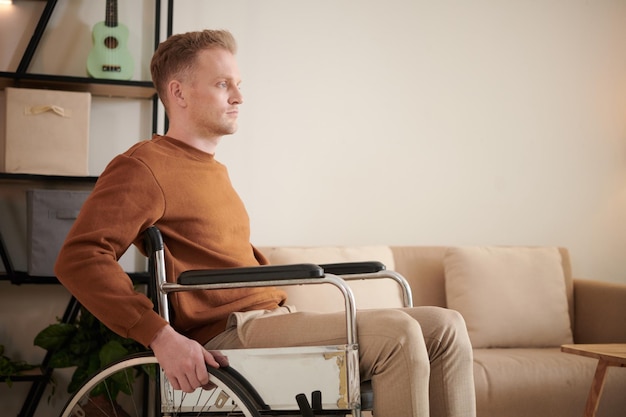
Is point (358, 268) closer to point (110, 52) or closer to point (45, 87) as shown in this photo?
point (110, 52)

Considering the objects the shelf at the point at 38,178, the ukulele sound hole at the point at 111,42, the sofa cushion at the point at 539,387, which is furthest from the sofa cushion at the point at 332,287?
the ukulele sound hole at the point at 111,42

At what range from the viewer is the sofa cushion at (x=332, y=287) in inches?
112

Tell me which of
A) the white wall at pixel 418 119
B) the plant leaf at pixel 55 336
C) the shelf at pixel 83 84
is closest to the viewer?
the plant leaf at pixel 55 336

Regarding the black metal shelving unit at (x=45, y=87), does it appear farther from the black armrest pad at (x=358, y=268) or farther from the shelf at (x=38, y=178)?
the black armrest pad at (x=358, y=268)

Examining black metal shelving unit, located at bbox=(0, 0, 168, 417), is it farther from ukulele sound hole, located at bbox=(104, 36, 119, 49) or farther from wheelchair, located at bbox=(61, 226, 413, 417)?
wheelchair, located at bbox=(61, 226, 413, 417)

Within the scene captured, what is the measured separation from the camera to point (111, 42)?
3062 millimetres

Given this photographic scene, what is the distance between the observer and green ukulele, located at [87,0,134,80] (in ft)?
9.95

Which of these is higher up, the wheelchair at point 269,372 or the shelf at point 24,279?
the wheelchair at point 269,372

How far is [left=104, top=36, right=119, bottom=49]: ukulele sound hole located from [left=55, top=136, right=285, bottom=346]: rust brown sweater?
120 cm

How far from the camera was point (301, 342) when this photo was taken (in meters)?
1.66

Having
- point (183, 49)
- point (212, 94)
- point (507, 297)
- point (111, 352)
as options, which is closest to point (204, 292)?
point (212, 94)

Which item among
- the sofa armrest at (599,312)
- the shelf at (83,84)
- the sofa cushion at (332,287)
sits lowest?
the sofa armrest at (599,312)

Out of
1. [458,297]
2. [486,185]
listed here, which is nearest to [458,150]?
[486,185]

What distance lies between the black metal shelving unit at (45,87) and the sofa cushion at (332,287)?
1.83ft
